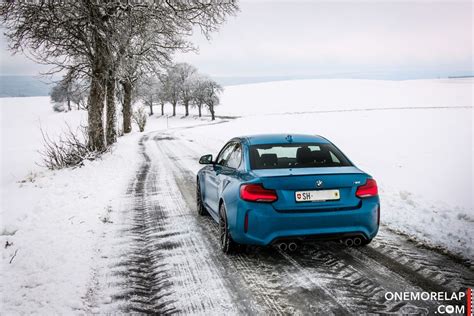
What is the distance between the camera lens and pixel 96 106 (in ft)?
44.9

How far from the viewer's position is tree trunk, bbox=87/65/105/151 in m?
13.4

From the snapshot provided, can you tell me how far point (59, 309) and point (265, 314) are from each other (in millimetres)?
1890

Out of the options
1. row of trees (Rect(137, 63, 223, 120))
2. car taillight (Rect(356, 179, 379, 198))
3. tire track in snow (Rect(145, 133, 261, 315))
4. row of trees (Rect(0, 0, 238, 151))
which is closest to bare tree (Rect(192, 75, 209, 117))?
row of trees (Rect(137, 63, 223, 120))

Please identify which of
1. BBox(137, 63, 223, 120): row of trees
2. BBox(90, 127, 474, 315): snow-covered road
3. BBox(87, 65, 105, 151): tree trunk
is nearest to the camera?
BBox(90, 127, 474, 315): snow-covered road

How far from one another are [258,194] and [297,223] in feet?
1.73

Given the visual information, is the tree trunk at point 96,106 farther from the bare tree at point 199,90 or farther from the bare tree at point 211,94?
the bare tree at point 199,90

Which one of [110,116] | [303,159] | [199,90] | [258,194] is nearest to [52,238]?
[258,194]

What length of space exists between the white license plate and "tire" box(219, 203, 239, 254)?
1047mm

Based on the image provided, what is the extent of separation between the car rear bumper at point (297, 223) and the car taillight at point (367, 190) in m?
0.10

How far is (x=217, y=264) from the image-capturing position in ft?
14.4

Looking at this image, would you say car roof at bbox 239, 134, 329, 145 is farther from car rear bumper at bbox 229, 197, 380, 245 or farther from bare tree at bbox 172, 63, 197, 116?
bare tree at bbox 172, 63, 197, 116

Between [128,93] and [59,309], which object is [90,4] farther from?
[128,93]

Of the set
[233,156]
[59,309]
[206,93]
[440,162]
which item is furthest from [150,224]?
[206,93]

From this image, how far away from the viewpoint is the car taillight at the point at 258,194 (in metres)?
4.02
